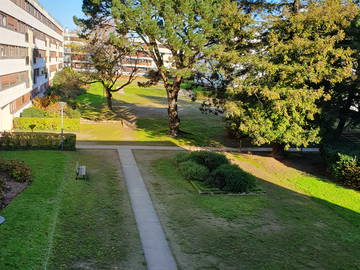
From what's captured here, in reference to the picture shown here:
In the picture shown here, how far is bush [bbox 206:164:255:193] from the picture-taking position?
17906 millimetres

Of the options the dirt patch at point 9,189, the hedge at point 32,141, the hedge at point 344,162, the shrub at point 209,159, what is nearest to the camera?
the dirt patch at point 9,189

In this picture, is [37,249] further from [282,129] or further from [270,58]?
[270,58]

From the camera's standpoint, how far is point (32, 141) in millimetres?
23469

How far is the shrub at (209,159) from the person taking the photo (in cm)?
2087

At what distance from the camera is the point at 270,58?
2425 centimetres

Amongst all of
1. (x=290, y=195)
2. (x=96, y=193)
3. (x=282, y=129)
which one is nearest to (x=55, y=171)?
(x=96, y=193)

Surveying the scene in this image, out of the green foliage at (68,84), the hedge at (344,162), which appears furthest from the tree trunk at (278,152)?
the green foliage at (68,84)

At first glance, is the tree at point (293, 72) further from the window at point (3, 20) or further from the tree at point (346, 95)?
the window at point (3, 20)

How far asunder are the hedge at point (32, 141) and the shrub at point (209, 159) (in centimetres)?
871

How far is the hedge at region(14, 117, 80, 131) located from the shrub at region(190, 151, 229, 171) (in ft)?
47.5

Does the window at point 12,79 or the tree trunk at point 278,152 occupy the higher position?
the window at point 12,79

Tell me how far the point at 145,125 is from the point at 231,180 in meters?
21.3

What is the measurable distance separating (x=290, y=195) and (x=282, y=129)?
554cm

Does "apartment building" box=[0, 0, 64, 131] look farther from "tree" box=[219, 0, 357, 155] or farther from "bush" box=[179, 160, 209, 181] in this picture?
"tree" box=[219, 0, 357, 155]
